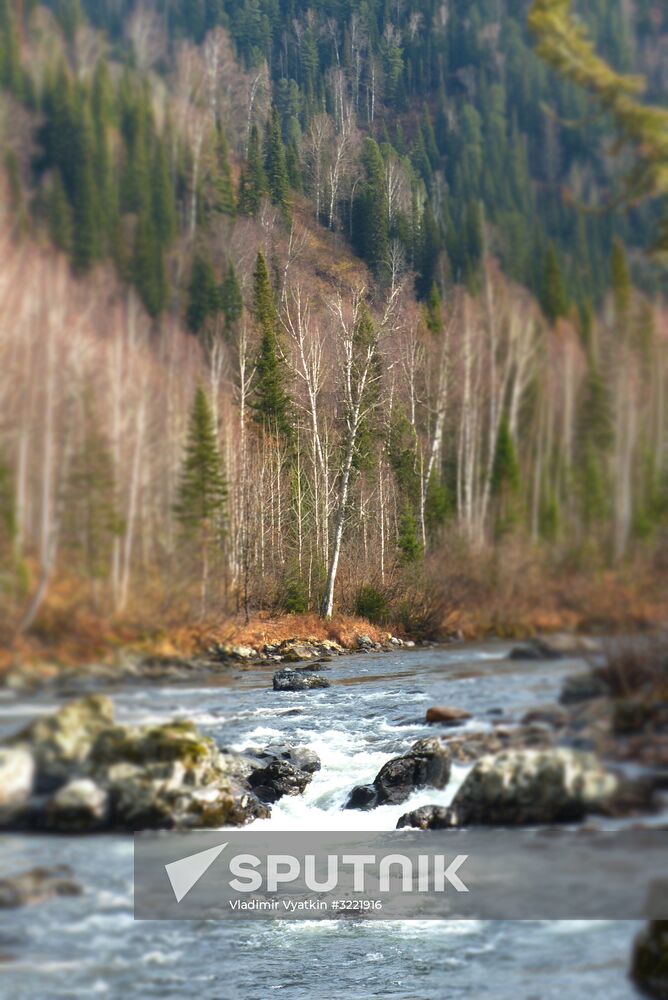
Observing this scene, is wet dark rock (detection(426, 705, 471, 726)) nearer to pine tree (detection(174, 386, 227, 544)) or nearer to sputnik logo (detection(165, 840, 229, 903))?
sputnik logo (detection(165, 840, 229, 903))

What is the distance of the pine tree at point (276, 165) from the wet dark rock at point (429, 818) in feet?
7.01

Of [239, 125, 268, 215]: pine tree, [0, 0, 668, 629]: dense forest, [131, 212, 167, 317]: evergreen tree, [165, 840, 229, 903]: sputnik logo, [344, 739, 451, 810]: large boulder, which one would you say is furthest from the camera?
[239, 125, 268, 215]: pine tree

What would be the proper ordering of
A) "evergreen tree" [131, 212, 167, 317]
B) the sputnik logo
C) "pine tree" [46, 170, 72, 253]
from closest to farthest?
"pine tree" [46, 170, 72, 253] → "evergreen tree" [131, 212, 167, 317] → the sputnik logo

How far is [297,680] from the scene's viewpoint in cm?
373

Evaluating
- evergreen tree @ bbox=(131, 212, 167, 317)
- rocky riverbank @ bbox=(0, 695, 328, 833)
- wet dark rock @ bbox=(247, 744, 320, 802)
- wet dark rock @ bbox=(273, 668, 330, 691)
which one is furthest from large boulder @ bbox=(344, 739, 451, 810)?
evergreen tree @ bbox=(131, 212, 167, 317)

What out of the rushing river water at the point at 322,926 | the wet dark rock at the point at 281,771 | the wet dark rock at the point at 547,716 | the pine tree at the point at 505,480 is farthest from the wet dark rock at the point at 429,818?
the pine tree at the point at 505,480

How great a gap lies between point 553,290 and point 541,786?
1.53 metres

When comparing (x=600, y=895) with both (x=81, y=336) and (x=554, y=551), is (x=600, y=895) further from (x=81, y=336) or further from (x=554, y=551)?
(x=81, y=336)

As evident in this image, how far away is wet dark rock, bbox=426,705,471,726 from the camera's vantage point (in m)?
3.22

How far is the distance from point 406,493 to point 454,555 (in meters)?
0.27

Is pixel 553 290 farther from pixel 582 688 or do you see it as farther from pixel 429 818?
pixel 429 818

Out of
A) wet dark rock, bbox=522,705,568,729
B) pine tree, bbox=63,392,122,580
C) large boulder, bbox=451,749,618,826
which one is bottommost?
large boulder, bbox=451,749,618,826

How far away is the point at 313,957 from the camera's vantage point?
4.53 meters

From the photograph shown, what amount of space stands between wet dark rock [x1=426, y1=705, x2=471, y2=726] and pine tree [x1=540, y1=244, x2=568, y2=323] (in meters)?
1.28
